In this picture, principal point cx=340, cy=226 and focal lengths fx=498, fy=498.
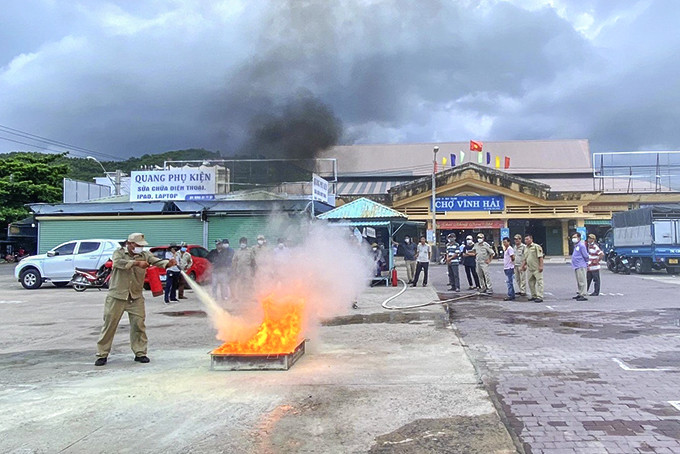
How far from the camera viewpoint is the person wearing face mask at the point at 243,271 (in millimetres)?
9548

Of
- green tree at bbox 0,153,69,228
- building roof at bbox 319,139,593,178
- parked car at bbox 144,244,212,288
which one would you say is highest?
building roof at bbox 319,139,593,178

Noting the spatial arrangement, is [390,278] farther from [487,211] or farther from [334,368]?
[487,211]

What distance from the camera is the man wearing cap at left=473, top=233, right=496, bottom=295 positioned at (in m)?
13.7

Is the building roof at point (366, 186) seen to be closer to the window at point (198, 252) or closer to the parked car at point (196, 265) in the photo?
the window at point (198, 252)

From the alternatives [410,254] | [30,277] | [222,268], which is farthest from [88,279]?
[410,254]

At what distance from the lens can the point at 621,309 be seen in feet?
35.8

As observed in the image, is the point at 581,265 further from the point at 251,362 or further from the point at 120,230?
the point at 120,230

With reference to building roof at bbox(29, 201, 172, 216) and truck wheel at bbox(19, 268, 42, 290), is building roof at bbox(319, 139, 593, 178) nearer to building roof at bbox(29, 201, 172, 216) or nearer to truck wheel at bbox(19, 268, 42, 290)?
building roof at bbox(29, 201, 172, 216)

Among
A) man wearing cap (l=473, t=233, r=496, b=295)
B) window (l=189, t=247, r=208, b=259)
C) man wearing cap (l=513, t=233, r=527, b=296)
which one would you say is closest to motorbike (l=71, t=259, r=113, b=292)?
window (l=189, t=247, r=208, b=259)

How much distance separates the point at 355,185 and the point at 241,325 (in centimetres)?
3577

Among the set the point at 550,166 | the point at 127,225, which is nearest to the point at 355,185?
the point at 550,166

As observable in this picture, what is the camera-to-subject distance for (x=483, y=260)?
13.8m

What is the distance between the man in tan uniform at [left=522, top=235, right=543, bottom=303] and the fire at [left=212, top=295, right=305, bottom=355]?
A: 733cm

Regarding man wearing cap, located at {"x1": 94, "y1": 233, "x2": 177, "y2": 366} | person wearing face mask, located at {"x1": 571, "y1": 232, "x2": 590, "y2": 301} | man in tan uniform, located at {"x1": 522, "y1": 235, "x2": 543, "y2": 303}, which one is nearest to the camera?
man wearing cap, located at {"x1": 94, "y1": 233, "x2": 177, "y2": 366}
